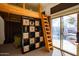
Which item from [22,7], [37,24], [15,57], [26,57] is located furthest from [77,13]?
[15,57]

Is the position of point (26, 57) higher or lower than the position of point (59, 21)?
lower

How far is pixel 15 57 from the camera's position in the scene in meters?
2.09

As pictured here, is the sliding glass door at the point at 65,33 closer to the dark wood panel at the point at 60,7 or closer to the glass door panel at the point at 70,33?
the glass door panel at the point at 70,33

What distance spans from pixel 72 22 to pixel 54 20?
374 millimetres

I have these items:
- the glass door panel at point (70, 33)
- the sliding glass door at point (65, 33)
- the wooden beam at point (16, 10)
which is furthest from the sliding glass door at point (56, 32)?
the wooden beam at point (16, 10)

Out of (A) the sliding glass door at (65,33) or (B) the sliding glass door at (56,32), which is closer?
(A) the sliding glass door at (65,33)

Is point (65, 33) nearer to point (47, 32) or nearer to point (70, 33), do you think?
point (70, 33)

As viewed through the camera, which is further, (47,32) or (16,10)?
(47,32)

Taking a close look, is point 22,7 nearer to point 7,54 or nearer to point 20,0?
point 20,0

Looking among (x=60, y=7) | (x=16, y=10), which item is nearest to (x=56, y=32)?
(x=60, y=7)

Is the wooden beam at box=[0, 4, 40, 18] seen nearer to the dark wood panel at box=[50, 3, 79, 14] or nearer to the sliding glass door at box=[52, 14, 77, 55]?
the dark wood panel at box=[50, 3, 79, 14]

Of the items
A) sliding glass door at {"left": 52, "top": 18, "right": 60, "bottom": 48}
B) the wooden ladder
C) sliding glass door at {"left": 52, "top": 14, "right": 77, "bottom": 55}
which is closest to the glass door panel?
sliding glass door at {"left": 52, "top": 14, "right": 77, "bottom": 55}

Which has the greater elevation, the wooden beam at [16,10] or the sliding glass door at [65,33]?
the wooden beam at [16,10]

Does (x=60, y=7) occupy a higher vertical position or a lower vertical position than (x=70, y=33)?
higher
